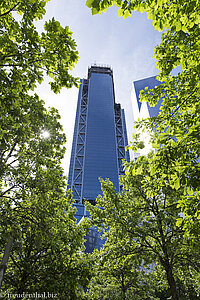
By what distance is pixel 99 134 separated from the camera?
98.2 m

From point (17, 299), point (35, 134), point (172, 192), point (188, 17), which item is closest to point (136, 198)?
point (172, 192)

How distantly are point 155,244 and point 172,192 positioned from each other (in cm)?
293

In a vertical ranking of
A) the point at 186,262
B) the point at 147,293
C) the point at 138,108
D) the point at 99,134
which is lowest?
the point at 147,293

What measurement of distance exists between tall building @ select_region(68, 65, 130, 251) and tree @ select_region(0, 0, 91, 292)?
236 feet

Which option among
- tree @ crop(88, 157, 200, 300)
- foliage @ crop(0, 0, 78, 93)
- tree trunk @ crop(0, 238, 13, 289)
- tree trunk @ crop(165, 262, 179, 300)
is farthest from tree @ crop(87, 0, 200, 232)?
tree trunk @ crop(0, 238, 13, 289)

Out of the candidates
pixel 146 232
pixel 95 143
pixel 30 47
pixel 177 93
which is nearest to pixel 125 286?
pixel 146 232

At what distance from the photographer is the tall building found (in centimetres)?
8281

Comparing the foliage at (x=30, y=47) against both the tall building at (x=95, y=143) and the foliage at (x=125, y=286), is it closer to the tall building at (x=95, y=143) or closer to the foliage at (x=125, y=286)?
the foliage at (x=125, y=286)

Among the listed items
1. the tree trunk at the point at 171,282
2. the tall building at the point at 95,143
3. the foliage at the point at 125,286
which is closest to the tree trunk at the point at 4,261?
the foliage at the point at 125,286

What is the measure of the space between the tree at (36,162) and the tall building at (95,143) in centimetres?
7182

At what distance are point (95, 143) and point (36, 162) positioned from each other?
86697 millimetres

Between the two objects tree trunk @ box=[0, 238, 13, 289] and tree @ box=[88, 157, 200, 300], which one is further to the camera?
tree @ box=[88, 157, 200, 300]

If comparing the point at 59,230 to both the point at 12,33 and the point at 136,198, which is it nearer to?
the point at 136,198

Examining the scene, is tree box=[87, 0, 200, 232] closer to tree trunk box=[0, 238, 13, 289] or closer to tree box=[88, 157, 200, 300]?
tree box=[88, 157, 200, 300]
